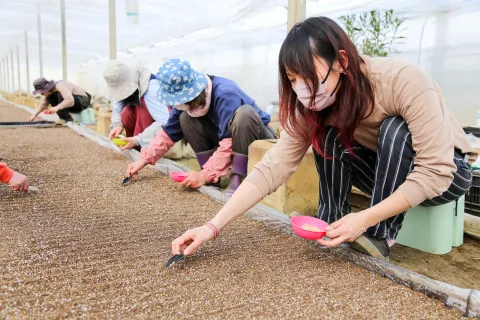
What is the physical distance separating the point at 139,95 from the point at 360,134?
1894 millimetres

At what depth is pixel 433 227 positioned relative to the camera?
1.47 metres

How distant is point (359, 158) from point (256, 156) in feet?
2.27

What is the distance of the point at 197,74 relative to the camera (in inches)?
78.3

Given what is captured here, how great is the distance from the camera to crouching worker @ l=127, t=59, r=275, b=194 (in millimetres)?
1926

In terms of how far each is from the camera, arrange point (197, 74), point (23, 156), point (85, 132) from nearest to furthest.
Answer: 1. point (197, 74)
2. point (23, 156)
3. point (85, 132)

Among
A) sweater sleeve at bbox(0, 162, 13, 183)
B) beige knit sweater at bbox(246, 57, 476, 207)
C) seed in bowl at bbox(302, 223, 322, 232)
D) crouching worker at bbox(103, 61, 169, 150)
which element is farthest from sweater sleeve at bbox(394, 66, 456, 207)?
crouching worker at bbox(103, 61, 169, 150)

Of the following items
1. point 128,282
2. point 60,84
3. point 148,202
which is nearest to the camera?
point 128,282

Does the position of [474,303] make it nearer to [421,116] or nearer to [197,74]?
[421,116]

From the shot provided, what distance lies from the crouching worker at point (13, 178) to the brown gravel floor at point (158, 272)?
1.9 inches

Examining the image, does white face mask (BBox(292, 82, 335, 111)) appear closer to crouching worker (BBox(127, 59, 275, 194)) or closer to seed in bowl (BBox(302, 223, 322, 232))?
seed in bowl (BBox(302, 223, 322, 232))

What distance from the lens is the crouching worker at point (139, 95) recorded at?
9.03 ft

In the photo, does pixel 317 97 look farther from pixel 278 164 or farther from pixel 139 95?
pixel 139 95

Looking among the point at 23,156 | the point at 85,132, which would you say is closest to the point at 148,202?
the point at 23,156

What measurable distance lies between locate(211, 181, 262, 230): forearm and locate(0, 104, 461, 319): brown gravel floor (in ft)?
0.41
